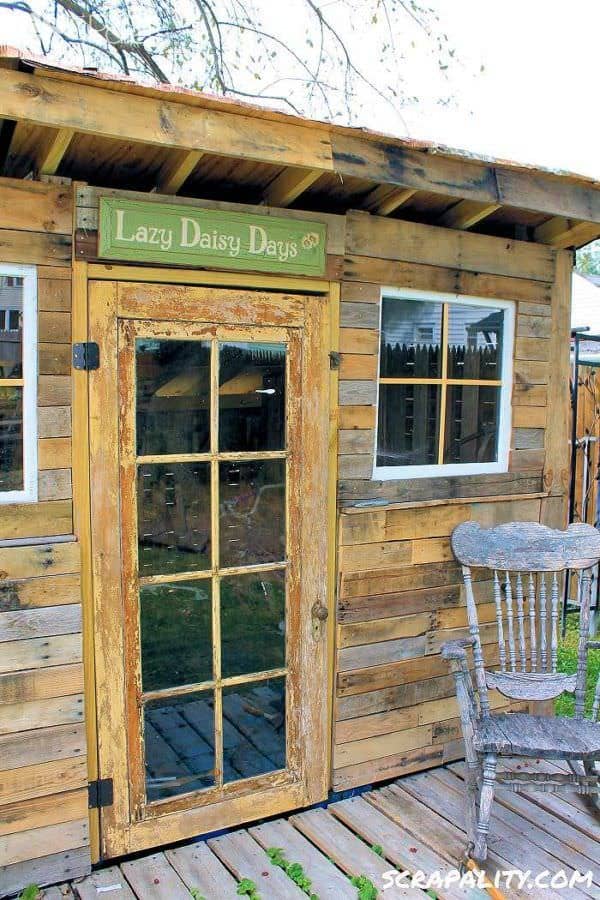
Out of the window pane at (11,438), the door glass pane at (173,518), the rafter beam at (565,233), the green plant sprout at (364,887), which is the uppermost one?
the rafter beam at (565,233)

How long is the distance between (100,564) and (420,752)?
69.1 inches

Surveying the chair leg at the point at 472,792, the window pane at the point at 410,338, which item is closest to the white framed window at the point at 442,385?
the window pane at the point at 410,338

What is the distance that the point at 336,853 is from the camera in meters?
2.81

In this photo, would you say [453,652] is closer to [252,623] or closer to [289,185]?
[252,623]

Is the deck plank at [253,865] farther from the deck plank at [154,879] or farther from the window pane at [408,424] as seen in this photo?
the window pane at [408,424]

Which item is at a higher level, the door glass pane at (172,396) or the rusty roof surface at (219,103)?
the rusty roof surface at (219,103)

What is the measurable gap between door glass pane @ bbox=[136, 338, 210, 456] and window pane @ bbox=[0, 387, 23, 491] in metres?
0.40

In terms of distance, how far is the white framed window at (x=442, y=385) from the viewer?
3.29 metres

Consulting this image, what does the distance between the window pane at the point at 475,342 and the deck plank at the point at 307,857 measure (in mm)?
2025

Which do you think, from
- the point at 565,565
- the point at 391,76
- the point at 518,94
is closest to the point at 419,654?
the point at 565,565

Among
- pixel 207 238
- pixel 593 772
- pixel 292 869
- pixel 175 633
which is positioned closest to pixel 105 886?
pixel 292 869

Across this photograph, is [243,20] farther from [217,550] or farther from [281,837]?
[281,837]

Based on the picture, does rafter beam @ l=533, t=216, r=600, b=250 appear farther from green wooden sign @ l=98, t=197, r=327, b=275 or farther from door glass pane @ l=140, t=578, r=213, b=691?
door glass pane @ l=140, t=578, r=213, b=691

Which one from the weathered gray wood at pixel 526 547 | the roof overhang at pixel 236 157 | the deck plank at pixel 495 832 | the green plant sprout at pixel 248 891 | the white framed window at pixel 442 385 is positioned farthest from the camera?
the white framed window at pixel 442 385
